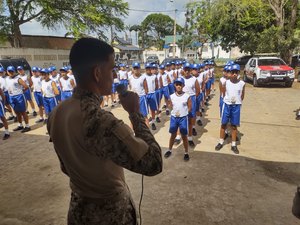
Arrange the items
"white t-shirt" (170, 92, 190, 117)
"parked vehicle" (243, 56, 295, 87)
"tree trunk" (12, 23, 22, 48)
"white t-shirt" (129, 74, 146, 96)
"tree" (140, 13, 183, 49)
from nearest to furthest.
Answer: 1. "white t-shirt" (170, 92, 190, 117)
2. "white t-shirt" (129, 74, 146, 96)
3. "parked vehicle" (243, 56, 295, 87)
4. "tree trunk" (12, 23, 22, 48)
5. "tree" (140, 13, 183, 49)

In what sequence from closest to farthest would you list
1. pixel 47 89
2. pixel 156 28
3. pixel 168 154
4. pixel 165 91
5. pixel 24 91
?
pixel 168 154, pixel 24 91, pixel 47 89, pixel 165 91, pixel 156 28

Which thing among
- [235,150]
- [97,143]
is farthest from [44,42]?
[97,143]

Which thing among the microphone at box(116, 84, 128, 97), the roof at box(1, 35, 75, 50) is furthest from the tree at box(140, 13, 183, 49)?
the microphone at box(116, 84, 128, 97)

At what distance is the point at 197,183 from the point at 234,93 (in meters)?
2.42

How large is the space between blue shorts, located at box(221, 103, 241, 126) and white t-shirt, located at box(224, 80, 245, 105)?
12 cm

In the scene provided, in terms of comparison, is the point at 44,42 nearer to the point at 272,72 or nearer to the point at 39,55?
the point at 39,55

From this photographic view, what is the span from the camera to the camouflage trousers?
1675mm

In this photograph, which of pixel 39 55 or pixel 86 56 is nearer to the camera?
pixel 86 56

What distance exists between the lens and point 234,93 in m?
6.21

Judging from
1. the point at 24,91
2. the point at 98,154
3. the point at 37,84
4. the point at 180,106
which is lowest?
the point at 180,106

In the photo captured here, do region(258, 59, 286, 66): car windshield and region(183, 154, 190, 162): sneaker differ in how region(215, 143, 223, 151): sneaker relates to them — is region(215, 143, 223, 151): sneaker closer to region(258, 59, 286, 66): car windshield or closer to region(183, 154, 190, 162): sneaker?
region(183, 154, 190, 162): sneaker

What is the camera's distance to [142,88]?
8102 mm

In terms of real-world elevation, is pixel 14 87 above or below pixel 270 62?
below

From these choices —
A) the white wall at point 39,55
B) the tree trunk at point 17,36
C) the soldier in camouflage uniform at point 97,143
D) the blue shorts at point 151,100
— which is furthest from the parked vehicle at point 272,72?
the tree trunk at point 17,36
